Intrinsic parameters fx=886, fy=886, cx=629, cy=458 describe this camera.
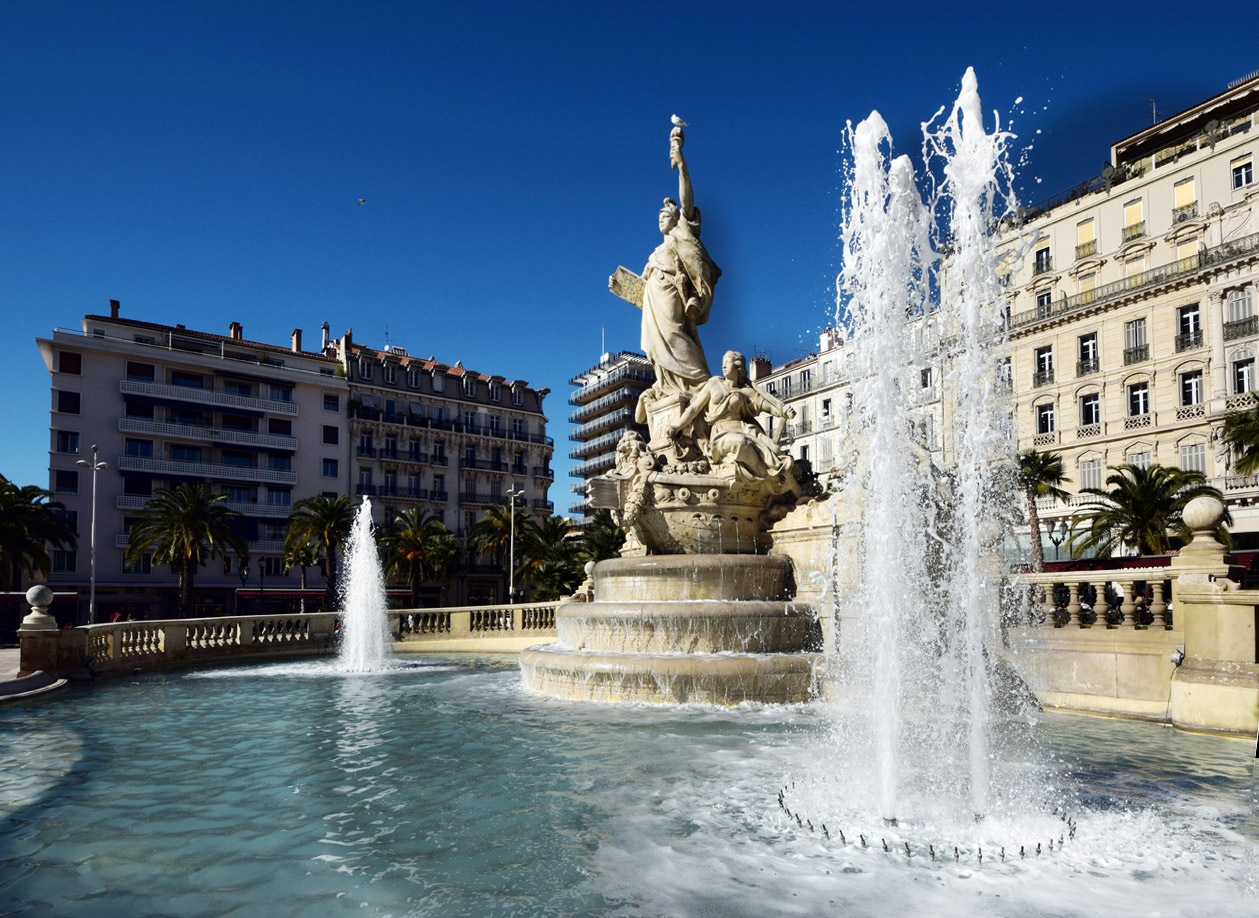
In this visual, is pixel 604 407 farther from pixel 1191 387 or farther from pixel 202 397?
pixel 1191 387

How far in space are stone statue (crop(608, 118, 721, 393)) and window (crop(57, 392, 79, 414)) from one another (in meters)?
48.9

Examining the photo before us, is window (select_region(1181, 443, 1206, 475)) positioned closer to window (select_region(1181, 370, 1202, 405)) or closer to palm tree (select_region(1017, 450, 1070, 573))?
window (select_region(1181, 370, 1202, 405))

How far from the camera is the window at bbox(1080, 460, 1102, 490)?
40.1m

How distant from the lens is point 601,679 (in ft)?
39.8

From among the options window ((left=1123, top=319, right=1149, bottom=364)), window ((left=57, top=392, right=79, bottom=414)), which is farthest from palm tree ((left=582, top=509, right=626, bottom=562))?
window ((left=57, top=392, right=79, bottom=414))

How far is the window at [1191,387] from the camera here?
122 ft

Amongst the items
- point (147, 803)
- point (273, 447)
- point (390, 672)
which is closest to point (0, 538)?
point (273, 447)

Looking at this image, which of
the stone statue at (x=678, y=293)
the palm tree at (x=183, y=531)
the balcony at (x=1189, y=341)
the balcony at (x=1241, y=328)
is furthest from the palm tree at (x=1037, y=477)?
the palm tree at (x=183, y=531)

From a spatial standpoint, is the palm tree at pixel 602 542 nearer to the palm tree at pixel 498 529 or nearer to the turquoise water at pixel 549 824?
the palm tree at pixel 498 529

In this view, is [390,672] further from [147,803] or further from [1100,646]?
[1100,646]

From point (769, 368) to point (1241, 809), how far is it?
202 ft

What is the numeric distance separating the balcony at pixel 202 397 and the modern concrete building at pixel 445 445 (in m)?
5.36

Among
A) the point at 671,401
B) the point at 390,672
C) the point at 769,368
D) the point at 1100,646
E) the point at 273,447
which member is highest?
the point at 769,368

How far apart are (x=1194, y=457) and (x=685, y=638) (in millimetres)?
33134
